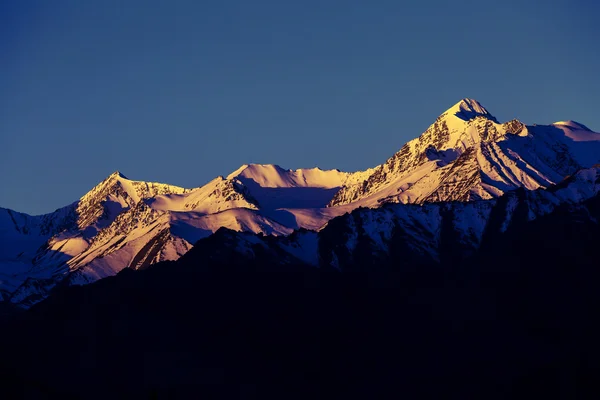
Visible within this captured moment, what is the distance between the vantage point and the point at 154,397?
458 feet
